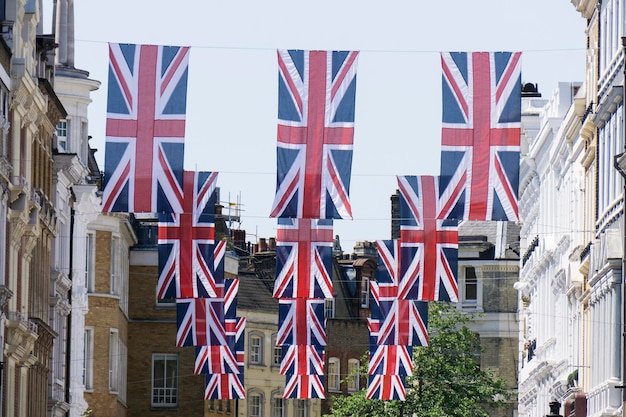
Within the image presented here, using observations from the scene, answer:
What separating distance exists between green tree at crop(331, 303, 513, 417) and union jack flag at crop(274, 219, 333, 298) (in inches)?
1328

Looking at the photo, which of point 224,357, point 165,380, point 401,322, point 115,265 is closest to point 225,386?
point 224,357

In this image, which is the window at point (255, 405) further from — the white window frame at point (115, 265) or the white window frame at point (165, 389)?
the white window frame at point (115, 265)

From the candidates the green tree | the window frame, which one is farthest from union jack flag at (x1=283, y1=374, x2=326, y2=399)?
the window frame

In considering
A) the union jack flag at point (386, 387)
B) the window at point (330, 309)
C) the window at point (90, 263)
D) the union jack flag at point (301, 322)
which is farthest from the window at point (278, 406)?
the union jack flag at point (301, 322)

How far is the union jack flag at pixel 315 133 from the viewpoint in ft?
168

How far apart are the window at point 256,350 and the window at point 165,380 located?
10.9 m

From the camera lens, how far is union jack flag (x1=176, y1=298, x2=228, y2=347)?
65.5 meters

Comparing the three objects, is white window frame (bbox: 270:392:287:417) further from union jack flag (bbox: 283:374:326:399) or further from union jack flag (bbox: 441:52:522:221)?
union jack flag (bbox: 441:52:522:221)

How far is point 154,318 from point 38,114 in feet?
134

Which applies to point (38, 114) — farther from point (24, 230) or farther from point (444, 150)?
point (444, 150)

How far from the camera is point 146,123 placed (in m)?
51.7

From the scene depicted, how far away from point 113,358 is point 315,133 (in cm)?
4037

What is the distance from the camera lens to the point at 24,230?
58.4 m

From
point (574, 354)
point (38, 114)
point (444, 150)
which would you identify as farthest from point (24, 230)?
point (574, 354)
